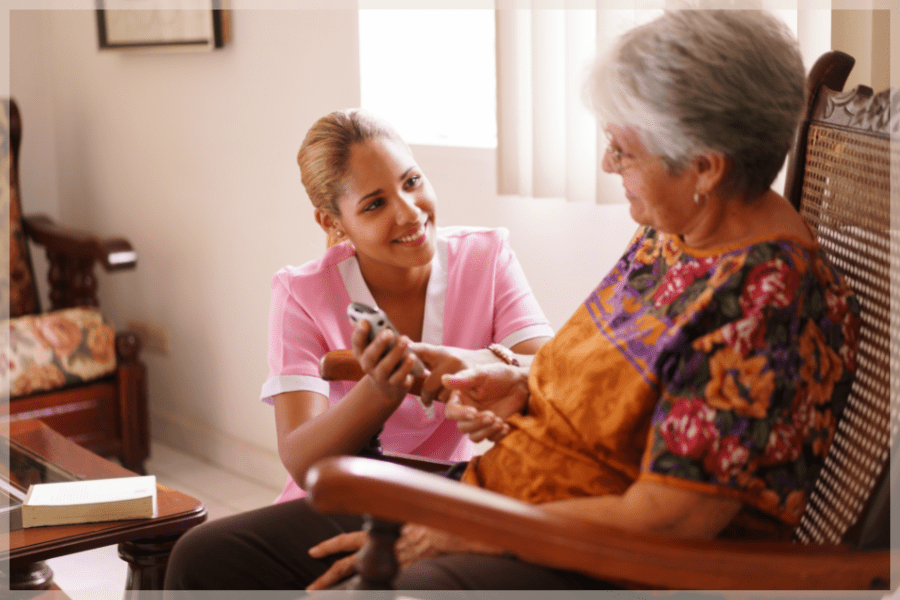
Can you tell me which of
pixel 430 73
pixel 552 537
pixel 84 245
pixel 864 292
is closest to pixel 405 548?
pixel 552 537

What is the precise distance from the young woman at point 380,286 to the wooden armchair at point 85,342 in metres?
1.73

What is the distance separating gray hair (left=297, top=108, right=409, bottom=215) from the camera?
1.53 metres

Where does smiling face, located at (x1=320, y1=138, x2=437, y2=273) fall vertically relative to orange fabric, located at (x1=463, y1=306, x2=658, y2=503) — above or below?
above

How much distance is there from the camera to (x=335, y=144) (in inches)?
60.0

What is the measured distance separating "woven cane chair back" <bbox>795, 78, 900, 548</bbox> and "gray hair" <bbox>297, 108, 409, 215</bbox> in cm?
71

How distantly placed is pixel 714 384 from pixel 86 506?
110 cm

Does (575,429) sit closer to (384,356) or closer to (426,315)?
(384,356)

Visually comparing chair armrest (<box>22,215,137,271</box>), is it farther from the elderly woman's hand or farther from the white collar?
the elderly woman's hand

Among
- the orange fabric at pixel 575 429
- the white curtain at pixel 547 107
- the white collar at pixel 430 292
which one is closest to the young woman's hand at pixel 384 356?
the orange fabric at pixel 575 429

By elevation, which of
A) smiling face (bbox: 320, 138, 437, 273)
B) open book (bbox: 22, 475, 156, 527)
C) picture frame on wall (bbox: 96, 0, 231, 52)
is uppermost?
picture frame on wall (bbox: 96, 0, 231, 52)

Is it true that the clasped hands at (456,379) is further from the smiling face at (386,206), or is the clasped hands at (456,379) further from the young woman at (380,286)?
the smiling face at (386,206)

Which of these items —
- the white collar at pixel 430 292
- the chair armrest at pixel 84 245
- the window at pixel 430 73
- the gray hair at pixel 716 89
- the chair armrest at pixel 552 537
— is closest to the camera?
the chair armrest at pixel 552 537

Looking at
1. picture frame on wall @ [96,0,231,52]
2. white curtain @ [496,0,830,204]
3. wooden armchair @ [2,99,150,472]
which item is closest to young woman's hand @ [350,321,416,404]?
white curtain @ [496,0,830,204]

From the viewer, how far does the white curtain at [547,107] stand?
1871 mm
